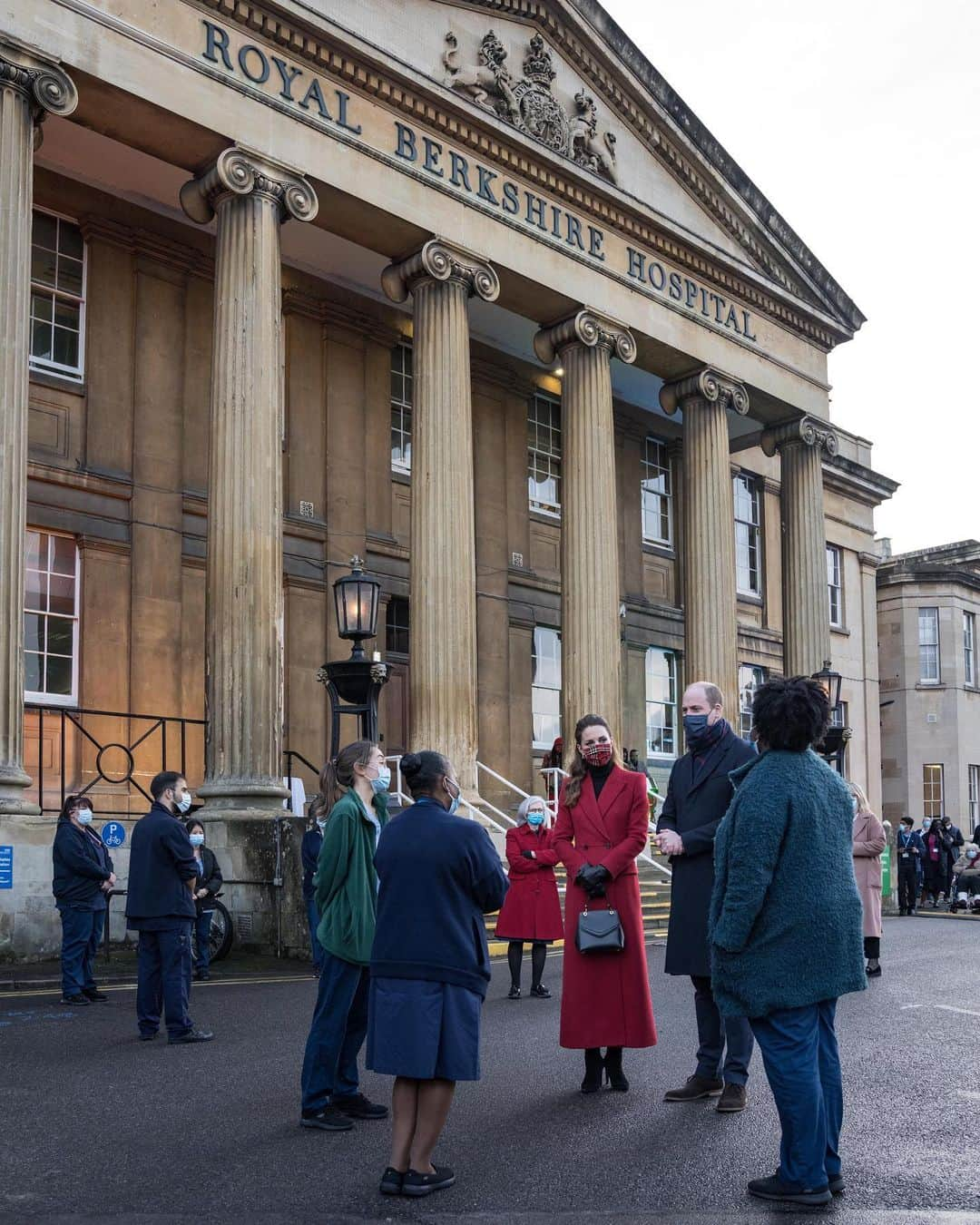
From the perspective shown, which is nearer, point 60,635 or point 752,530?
point 60,635

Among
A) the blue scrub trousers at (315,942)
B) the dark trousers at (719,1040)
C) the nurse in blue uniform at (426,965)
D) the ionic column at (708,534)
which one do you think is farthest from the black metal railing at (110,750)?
the nurse in blue uniform at (426,965)

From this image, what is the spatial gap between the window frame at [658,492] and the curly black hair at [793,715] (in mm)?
21648

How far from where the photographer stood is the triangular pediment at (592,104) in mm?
19406

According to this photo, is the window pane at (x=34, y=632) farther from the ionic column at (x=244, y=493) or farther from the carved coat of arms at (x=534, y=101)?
the carved coat of arms at (x=534, y=101)

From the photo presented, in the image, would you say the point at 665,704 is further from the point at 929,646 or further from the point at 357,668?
the point at 929,646

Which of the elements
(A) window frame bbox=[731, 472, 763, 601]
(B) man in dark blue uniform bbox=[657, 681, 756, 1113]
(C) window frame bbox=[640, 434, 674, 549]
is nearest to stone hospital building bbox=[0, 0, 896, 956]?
(C) window frame bbox=[640, 434, 674, 549]

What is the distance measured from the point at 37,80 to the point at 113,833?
7.95 metres

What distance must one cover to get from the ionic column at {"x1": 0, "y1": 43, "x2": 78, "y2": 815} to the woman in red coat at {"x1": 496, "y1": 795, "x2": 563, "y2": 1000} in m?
4.75

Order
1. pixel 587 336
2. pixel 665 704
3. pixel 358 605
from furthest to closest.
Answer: pixel 665 704 → pixel 587 336 → pixel 358 605

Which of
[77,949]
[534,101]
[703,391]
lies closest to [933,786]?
[703,391]

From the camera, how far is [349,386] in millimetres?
21781

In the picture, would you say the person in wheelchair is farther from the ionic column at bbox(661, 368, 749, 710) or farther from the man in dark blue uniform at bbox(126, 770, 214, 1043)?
the man in dark blue uniform at bbox(126, 770, 214, 1043)

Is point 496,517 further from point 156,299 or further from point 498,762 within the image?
point 156,299

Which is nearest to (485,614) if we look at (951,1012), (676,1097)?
(951,1012)
